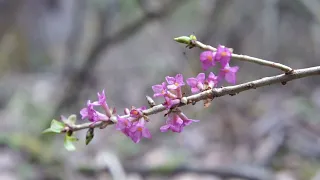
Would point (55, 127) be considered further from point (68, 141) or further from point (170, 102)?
point (170, 102)

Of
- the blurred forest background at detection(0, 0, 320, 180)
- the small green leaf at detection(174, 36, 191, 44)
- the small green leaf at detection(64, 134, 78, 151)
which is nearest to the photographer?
the small green leaf at detection(174, 36, 191, 44)

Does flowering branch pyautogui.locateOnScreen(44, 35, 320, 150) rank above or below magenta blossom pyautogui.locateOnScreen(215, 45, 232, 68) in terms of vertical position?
below

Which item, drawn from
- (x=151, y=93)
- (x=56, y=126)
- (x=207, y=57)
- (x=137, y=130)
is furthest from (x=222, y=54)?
(x=151, y=93)

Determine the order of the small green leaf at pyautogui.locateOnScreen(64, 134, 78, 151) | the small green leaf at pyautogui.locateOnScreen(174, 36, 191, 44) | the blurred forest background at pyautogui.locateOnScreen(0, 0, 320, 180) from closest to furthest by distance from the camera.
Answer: the small green leaf at pyautogui.locateOnScreen(174, 36, 191, 44) → the small green leaf at pyautogui.locateOnScreen(64, 134, 78, 151) → the blurred forest background at pyautogui.locateOnScreen(0, 0, 320, 180)

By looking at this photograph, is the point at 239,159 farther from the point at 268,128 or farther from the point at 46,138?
the point at 46,138

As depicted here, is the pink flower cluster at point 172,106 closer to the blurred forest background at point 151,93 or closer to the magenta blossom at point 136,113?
the magenta blossom at point 136,113

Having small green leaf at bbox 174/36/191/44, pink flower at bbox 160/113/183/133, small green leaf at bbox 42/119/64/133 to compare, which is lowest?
pink flower at bbox 160/113/183/133

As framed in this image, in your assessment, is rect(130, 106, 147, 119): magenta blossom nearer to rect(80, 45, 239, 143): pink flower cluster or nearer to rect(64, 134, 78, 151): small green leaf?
rect(80, 45, 239, 143): pink flower cluster

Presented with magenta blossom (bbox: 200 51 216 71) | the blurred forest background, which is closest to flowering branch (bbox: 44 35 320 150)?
magenta blossom (bbox: 200 51 216 71)

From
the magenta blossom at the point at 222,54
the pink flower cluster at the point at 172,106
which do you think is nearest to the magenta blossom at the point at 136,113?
the pink flower cluster at the point at 172,106
